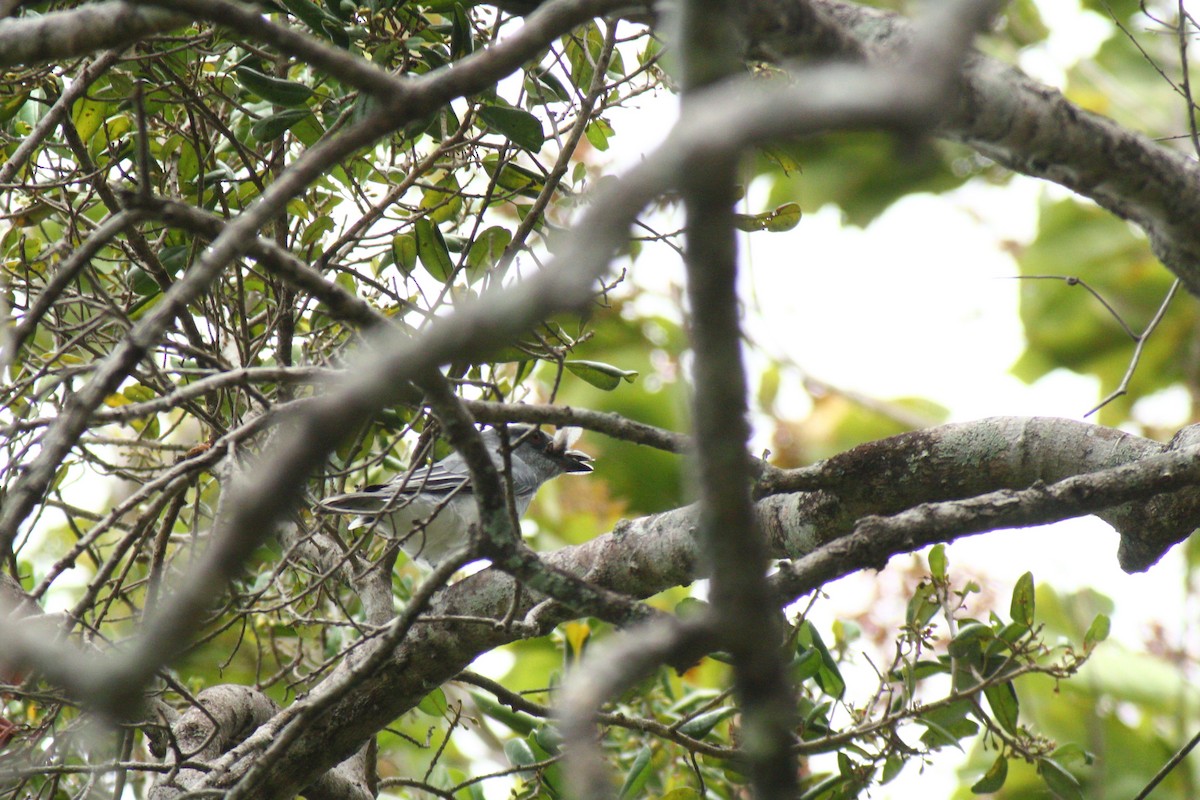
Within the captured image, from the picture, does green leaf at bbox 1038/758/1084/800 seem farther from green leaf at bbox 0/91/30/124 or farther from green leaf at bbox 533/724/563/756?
green leaf at bbox 0/91/30/124

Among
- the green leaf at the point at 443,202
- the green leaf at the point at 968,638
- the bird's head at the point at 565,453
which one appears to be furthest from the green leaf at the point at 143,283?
the green leaf at the point at 968,638

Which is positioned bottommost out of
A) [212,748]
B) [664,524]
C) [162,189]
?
[212,748]

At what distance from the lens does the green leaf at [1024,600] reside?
2470 mm

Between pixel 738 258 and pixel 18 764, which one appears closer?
pixel 738 258

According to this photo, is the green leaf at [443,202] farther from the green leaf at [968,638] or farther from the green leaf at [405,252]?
the green leaf at [968,638]

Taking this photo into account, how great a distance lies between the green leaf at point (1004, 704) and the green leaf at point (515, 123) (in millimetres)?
1858

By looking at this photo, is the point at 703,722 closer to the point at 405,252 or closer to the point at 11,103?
the point at 405,252

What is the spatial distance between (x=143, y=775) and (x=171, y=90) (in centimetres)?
234

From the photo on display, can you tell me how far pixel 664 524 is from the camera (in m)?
2.24

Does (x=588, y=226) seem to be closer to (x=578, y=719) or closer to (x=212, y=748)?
(x=578, y=719)

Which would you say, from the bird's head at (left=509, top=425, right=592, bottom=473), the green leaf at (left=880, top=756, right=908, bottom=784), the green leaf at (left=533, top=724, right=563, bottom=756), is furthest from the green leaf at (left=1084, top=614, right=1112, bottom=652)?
the bird's head at (left=509, top=425, right=592, bottom=473)

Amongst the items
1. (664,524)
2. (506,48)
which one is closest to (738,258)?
(506,48)

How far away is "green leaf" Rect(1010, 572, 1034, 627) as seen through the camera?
97.2 inches

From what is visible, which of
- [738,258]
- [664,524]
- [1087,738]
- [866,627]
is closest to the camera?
[738,258]
